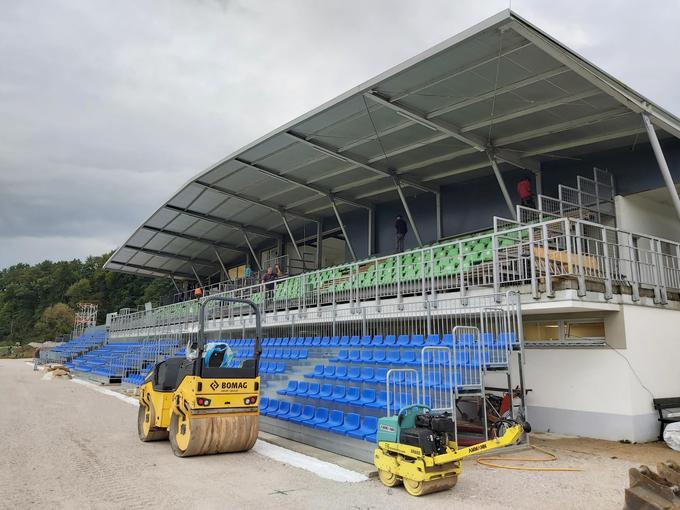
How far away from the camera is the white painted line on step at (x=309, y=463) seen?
6045 mm

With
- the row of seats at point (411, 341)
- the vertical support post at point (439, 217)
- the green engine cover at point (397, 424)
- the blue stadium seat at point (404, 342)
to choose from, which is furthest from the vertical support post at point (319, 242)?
the green engine cover at point (397, 424)

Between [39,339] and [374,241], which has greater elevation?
[374,241]

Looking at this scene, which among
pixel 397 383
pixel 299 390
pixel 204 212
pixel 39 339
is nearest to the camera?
pixel 397 383

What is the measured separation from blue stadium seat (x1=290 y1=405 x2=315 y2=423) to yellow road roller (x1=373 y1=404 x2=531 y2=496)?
9.51 ft

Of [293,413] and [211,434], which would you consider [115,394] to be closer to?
[293,413]

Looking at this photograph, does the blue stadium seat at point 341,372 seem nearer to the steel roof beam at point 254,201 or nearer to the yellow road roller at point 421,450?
the yellow road roller at point 421,450

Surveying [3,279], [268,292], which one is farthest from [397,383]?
[3,279]

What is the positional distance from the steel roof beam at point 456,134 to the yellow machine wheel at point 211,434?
26.8ft

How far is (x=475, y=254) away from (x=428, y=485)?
24.4ft

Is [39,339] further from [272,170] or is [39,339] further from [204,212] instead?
[272,170]

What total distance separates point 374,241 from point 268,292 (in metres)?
5.99

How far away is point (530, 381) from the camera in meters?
9.84

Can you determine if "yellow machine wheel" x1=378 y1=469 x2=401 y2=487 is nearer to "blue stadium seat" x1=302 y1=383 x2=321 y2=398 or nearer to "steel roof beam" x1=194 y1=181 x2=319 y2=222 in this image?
"blue stadium seat" x1=302 y1=383 x2=321 y2=398

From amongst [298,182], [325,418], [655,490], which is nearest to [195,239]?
[298,182]
